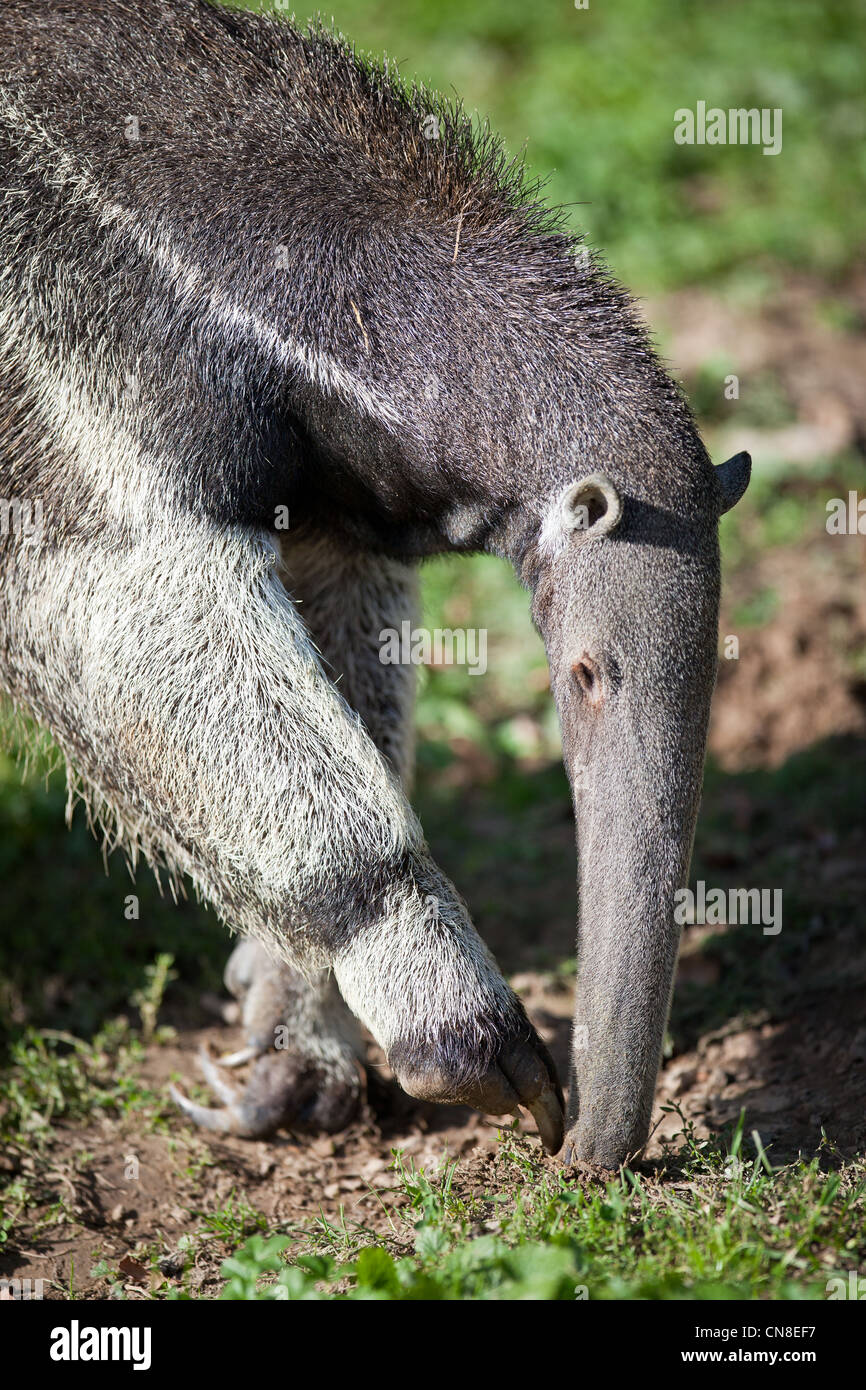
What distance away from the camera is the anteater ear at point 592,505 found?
325 centimetres

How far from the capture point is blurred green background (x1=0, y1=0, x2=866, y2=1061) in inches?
221

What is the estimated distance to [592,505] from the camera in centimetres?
336

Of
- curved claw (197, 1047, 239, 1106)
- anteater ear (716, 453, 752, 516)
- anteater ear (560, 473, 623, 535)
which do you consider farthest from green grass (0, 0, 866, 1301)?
anteater ear (716, 453, 752, 516)

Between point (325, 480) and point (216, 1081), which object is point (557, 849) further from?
point (325, 480)

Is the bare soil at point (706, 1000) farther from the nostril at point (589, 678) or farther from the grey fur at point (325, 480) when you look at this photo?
the nostril at point (589, 678)

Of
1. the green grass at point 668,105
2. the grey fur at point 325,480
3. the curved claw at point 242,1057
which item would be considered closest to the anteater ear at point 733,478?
the grey fur at point 325,480

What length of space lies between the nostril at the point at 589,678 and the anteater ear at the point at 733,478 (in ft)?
1.87

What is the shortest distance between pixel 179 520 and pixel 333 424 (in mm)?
498

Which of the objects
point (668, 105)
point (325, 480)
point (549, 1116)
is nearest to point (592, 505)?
point (325, 480)

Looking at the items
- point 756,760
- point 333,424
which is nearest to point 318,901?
point 333,424

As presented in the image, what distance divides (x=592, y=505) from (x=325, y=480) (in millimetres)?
881

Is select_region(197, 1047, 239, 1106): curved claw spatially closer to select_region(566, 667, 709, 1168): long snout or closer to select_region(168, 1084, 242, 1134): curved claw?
select_region(168, 1084, 242, 1134): curved claw

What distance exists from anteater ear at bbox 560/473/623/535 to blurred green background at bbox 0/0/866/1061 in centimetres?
178

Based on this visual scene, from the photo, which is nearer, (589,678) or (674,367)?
(589,678)
